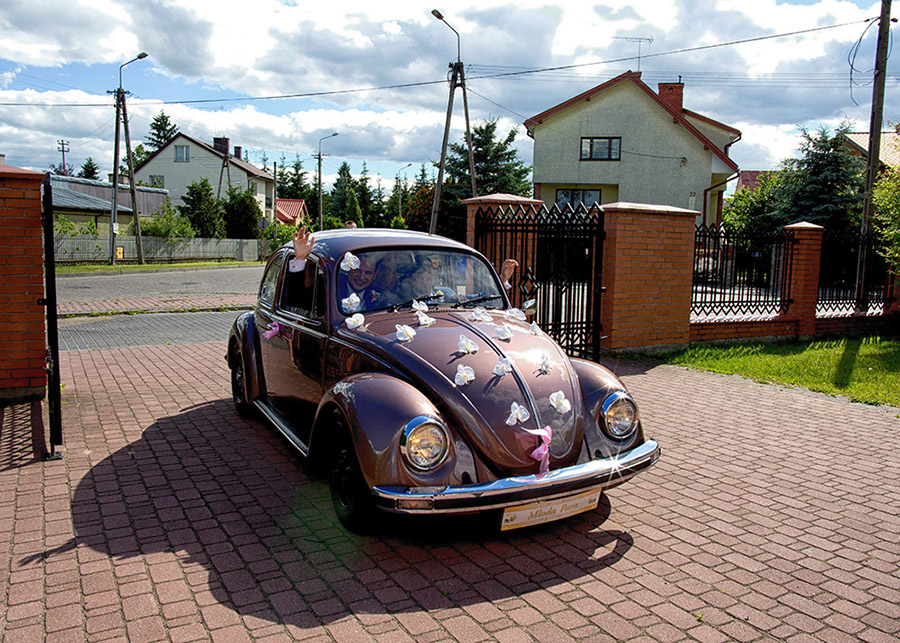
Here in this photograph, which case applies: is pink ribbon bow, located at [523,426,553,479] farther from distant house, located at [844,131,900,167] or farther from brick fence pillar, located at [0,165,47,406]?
distant house, located at [844,131,900,167]

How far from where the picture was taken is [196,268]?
3369 cm

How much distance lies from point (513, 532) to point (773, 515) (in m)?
1.70

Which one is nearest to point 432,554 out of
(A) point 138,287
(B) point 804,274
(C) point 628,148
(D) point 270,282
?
(D) point 270,282

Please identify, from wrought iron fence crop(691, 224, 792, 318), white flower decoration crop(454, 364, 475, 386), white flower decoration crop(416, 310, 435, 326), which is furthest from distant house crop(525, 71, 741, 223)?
white flower decoration crop(454, 364, 475, 386)

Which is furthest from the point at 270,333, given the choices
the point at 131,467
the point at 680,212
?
the point at 680,212

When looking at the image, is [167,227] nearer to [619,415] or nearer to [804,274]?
[804,274]

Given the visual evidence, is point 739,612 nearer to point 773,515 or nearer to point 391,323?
point 773,515

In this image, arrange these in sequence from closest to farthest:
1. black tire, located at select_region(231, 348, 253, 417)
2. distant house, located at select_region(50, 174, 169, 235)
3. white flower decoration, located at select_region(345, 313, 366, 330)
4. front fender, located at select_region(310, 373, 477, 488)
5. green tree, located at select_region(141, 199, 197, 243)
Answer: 1. front fender, located at select_region(310, 373, 477, 488)
2. white flower decoration, located at select_region(345, 313, 366, 330)
3. black tire, located at select_region(231, 348, 253, 417)
4. distant house, located at select_region(50, 174, 169, 235)
5. green tree, located at select_region(141, 199, 197, 243)

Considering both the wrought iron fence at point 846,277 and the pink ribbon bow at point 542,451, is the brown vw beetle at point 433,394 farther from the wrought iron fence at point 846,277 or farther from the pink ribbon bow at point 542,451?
the wrought iron fence at point 846,277

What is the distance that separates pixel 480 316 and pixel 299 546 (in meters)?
1.87

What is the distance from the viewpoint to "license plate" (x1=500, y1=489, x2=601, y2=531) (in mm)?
3402

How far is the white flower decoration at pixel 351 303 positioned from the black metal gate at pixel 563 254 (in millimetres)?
4305

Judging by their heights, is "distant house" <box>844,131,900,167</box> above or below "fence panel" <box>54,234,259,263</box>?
above

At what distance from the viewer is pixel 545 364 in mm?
4023
